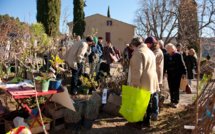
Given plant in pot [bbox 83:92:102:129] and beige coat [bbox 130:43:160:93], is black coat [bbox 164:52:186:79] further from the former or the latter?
plant in pot [bbox 83:92:102:129]

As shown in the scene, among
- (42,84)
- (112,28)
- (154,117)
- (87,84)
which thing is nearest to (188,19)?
(87,84)

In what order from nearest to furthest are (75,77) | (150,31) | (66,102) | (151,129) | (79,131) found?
1. (66,102)
2. (79,131)
3. (151,129)
4. (75,77)
5. (150,31)

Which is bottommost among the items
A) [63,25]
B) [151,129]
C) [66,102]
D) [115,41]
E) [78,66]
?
[151,129]

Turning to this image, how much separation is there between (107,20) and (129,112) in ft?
81.2

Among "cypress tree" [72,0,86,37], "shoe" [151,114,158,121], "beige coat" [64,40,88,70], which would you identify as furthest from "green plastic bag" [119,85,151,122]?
"cypress tree" [72,0,86,37]

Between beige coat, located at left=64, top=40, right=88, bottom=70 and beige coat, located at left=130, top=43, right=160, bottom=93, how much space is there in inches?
71.7

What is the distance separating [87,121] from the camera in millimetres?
2895

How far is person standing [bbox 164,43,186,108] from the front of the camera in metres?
3.97

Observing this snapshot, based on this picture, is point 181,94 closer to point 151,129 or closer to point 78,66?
point 151,129

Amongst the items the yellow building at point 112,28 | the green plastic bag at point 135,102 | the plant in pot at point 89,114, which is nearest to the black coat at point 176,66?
the green plastic bag at point 135,102

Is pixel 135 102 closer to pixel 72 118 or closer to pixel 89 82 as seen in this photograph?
pixel 72 118

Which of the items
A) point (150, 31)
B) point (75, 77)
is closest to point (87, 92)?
point (75, 77)

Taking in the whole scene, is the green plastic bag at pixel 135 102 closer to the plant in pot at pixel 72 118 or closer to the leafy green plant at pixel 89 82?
the plant in pot at pixel 72 118

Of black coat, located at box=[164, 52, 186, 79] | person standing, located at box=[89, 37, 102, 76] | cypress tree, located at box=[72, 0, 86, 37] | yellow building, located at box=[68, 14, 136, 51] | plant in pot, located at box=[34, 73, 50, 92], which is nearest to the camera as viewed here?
plant in pot, located at box=[34, 73, 50, 92]
